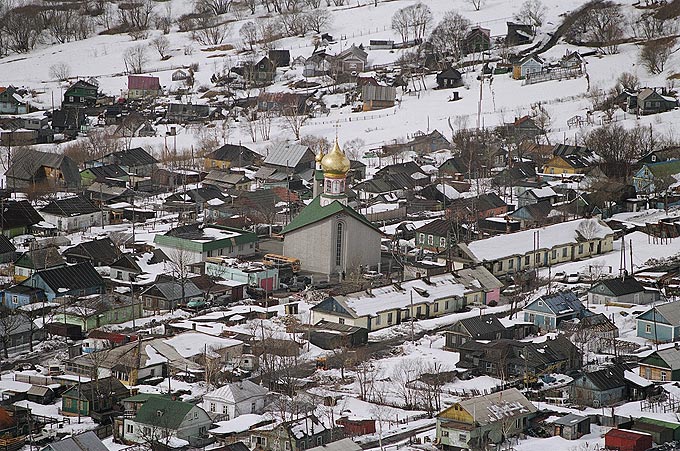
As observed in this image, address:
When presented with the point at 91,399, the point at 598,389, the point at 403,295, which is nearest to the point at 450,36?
the point at 403,295

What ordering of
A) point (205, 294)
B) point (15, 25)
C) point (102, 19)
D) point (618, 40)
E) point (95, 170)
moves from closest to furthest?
point (205, 294)
point (95, 170)
point (618, 40)
point (15, 25)
point (102, 19)

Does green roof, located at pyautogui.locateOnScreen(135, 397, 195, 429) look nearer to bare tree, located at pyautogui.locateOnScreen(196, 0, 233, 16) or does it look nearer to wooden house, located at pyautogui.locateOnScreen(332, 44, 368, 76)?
wooden house, located at pyautogui.locateOnScreen(332, 44, 368, 76)

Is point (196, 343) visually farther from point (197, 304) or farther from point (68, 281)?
point (68, 281)

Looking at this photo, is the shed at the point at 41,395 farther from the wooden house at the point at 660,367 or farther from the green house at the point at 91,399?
the wooden house at the point at 660,367

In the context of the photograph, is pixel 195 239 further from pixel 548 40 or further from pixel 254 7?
pixel 254 7

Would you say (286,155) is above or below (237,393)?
above

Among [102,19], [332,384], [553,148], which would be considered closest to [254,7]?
[102,19]

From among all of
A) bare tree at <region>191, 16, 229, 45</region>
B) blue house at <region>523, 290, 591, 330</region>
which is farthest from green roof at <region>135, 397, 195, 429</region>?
bare tree at <region>191, 16, 229, 45</region>
